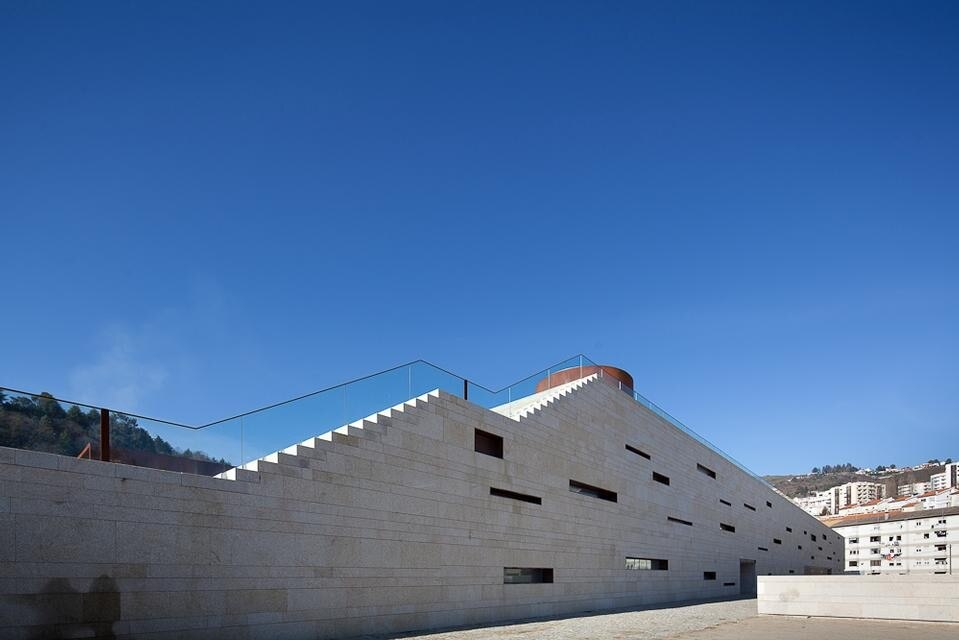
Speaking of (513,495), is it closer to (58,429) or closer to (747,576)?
(58,429)

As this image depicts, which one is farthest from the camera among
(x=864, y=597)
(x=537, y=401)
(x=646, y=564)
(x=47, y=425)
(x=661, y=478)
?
(x=661, y=478)

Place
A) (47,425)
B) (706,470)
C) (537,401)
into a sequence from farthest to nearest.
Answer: (706,470), (537,401), (47,425)

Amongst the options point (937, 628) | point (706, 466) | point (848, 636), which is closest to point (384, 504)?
point (848, 636)

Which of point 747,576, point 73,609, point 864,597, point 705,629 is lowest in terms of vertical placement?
point 747,576

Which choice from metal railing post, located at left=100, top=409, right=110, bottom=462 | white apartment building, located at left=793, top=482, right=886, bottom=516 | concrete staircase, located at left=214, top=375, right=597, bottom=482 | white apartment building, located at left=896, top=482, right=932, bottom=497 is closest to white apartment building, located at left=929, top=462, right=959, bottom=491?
white apartment building, located at left=896, top=482, right=932, bottom=497

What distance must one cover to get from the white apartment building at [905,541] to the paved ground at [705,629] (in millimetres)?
74525

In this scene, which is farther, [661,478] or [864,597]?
[661,478]

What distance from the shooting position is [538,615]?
2139cm

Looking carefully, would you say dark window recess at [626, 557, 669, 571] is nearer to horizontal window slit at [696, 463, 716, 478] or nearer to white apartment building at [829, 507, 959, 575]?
horizontal window slit at [696, 463, 716, 478]

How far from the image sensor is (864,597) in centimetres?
2067

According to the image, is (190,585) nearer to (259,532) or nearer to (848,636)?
(259,532)

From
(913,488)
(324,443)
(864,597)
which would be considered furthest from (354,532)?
(913,488)

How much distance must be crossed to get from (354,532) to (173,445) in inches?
184

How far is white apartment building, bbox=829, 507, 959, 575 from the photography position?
85.4m
